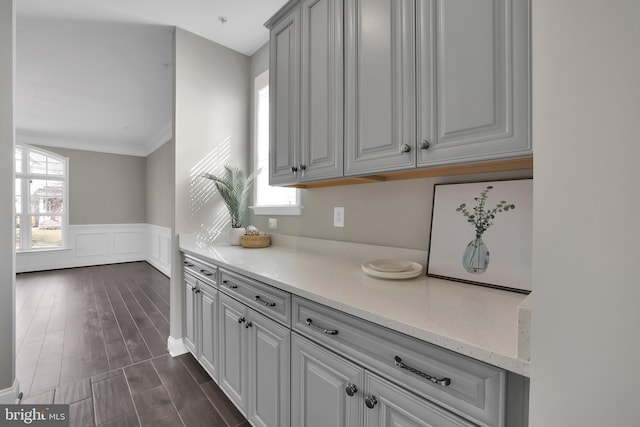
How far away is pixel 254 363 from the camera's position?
4.78 feet

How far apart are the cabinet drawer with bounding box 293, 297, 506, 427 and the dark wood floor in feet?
3.72

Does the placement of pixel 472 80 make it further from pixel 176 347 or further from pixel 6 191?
pixel 176 347

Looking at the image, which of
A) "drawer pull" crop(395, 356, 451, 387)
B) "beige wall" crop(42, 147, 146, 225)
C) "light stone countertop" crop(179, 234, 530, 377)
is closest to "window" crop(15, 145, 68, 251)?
"beige wall" crop(42, 147, 146, 225)

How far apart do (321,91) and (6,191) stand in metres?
2.00

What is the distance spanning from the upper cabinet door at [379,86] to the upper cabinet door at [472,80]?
6 centimetres

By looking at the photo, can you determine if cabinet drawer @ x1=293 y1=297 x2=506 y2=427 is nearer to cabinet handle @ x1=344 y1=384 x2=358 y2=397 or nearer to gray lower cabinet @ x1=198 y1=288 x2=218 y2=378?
cabinet handle @ x1=344 y1=384 x2=358 y2=397

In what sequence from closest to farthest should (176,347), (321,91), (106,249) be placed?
1. (321,91)
2. (176,347)
3. (106,249)

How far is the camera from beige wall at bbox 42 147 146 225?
607 cm

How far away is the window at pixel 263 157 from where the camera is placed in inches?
100

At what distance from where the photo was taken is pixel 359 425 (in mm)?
950

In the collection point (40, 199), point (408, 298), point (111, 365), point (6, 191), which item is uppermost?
point (40, 199)

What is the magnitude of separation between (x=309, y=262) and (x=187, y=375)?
136cm

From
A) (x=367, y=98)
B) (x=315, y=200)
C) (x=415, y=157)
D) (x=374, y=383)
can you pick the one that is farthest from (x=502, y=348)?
(x=315, y=200)

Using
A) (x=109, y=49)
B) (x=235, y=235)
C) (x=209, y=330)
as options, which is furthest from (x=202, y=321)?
(x=109, y=49)
